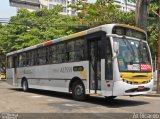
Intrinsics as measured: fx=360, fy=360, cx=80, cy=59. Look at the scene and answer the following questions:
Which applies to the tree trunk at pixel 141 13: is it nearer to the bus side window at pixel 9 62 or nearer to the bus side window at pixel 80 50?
the bus side window at pixel 80 50

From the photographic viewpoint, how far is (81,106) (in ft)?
45.3

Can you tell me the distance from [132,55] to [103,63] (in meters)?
1.17

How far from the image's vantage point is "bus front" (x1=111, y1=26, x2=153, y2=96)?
44.1 feet

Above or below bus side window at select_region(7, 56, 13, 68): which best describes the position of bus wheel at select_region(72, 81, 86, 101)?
below

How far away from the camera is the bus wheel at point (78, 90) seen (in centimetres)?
1572

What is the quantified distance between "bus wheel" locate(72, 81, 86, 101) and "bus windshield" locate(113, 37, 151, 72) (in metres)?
2.70

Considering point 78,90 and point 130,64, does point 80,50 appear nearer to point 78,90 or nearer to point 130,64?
point 78,90

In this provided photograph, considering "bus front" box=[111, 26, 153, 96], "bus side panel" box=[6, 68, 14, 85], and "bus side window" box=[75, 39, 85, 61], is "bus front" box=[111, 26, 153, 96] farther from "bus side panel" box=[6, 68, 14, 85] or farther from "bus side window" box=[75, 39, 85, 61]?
"bus side panel" box=[6, 68, 14, 85]

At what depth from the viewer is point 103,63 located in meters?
14.1

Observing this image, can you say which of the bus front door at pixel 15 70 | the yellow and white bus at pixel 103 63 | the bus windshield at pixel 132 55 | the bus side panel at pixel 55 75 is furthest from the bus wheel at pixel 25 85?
the bus windshield at pixel 132 55

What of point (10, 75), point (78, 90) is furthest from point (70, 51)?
point (10, 75)

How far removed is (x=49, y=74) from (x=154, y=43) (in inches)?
409

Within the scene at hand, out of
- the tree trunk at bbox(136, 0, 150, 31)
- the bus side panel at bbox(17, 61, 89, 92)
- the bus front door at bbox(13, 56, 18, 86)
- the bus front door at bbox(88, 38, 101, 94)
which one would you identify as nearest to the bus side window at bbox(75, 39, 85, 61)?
the bus side panel at bbox(17, 61, 89, 92)

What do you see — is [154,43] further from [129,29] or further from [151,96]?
[129,29]
